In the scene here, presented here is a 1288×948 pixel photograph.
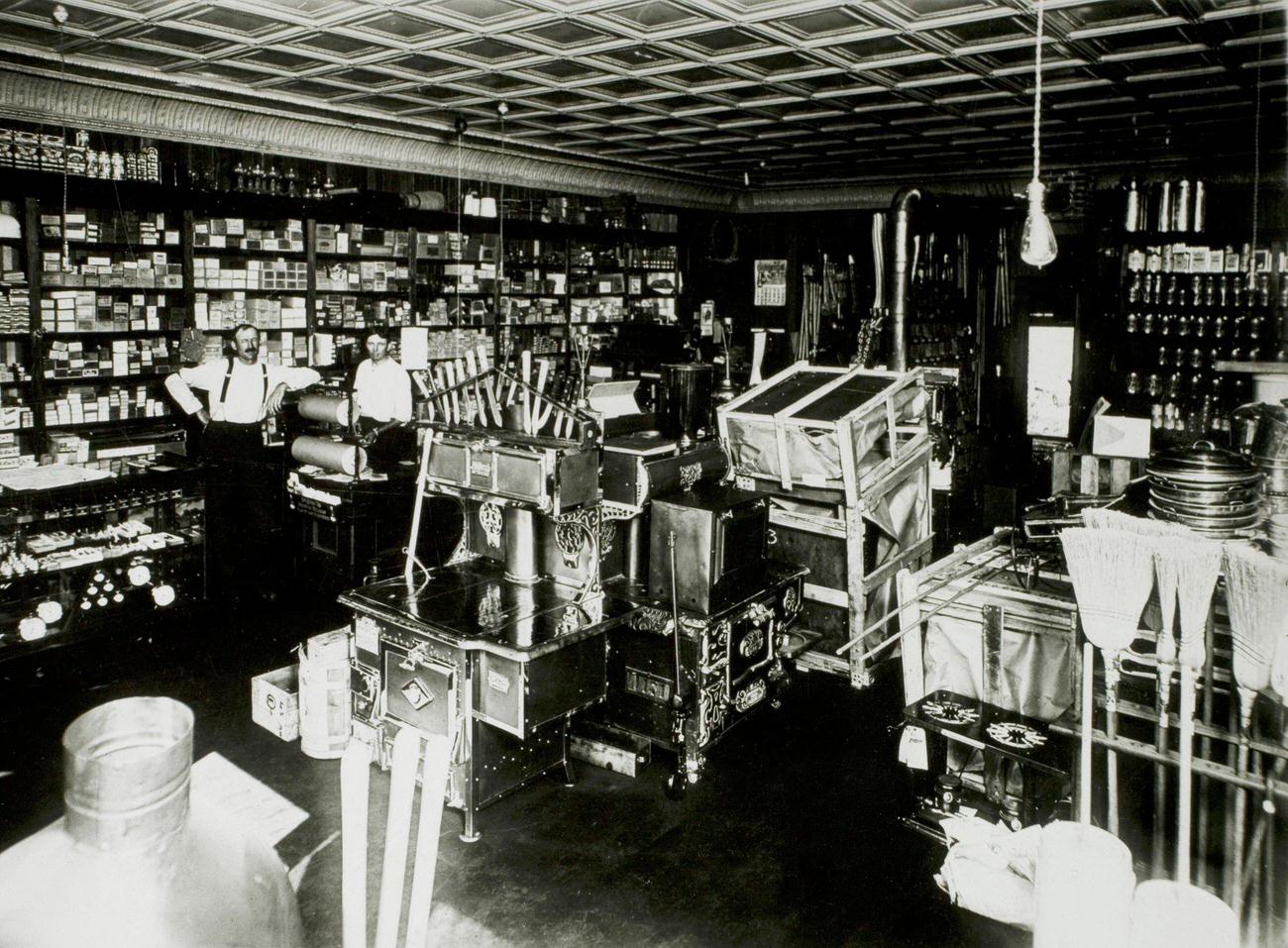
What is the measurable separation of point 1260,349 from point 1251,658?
6.76m

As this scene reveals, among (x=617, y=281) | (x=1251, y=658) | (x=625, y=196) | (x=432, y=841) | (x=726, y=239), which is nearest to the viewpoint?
(x=432, y=841)

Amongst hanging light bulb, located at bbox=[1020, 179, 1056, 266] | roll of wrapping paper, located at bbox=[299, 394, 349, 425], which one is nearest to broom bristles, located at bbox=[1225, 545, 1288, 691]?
hanging light bulb, located at bbox=[1020, 179, 1056, 266]

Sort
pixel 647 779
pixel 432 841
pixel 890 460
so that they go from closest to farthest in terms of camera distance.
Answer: pixel 432 841, pixel 647 779, pixel 890 460

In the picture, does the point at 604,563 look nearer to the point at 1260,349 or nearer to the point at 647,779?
the point at 647,779

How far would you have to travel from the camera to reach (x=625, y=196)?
10367mm

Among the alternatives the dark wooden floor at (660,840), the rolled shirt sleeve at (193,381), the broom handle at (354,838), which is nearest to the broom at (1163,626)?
the dark wooden floor at (660,840)

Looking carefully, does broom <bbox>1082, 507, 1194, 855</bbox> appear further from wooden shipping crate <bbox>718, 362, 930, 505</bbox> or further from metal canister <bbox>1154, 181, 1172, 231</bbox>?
metal canister <bbox>1154, 181, 1172, 231</bbox>

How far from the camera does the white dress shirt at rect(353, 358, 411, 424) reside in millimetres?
6934

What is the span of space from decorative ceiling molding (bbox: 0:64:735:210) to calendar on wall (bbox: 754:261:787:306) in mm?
2123

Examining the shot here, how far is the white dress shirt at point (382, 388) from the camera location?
6.93 meters

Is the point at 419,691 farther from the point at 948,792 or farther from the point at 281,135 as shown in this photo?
the point at 281,135

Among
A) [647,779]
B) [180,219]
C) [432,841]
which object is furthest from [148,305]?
[432,841]

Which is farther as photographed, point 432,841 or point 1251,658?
point 1251,658

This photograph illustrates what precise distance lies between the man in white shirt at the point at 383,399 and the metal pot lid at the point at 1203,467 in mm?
4745
